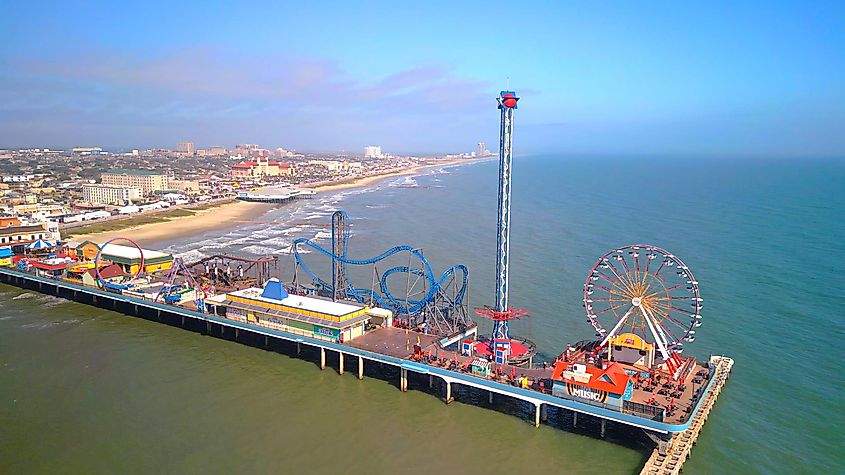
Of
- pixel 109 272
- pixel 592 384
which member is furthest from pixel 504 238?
pixel 109 272

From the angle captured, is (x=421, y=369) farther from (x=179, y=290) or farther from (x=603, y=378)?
(x=179, y=290)

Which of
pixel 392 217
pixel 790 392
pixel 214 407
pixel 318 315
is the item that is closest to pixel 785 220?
pixel 392 217

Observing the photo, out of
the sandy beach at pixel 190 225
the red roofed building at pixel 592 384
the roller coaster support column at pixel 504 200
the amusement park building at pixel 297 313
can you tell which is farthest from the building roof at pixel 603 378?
the sandy beach at pixel 190 225

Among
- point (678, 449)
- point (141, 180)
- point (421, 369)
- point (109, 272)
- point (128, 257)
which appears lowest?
point (678, 449)

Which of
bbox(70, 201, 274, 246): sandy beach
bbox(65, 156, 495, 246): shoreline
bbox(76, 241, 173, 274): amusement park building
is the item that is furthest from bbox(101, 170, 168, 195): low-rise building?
bbox(76, 241, 173, 274): amusement park building

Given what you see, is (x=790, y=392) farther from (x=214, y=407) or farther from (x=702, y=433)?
(x=214, y=407)

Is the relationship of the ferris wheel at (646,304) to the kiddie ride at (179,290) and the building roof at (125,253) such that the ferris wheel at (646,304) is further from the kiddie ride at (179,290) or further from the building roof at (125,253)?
the building roof at (125,253)

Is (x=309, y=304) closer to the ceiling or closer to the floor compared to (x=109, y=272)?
closer to the ceiling
